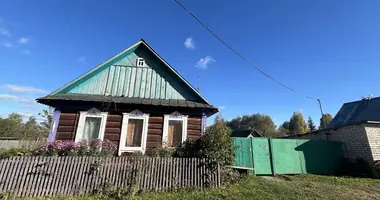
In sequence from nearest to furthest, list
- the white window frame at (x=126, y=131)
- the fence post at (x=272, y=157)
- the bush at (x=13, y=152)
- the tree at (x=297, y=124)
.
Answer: the bush at (x=13, y=152) < the white window frame at (x=126, y=131) < the fence post at (x=272, y=157) < the tree at (x=297, y=124)

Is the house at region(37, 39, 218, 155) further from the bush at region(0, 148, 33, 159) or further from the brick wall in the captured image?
the brick wall

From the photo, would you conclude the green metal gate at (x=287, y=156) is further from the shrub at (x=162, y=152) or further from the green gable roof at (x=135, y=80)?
the shrub at (x=162, y=152)

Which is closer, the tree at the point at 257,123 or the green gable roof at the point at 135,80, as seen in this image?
the green gable roof at the point at 135,80

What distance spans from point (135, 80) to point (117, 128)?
275 centimetres

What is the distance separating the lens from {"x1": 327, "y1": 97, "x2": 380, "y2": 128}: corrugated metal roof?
17.0 metres

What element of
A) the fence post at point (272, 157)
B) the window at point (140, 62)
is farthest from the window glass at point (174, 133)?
the fence post at point (272, 157)

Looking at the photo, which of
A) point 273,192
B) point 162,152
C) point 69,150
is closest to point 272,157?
point 273,192

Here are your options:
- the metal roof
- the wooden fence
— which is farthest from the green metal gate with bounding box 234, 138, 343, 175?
the wooden fence

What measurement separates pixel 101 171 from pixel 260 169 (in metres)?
8.04

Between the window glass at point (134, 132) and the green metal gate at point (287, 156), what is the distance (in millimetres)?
5157

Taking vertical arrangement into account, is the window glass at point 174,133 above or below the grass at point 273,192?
above

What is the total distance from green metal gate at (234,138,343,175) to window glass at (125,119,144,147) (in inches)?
203

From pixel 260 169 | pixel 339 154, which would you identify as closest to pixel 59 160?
pixel 260 169

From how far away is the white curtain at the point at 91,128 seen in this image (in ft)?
30.6
